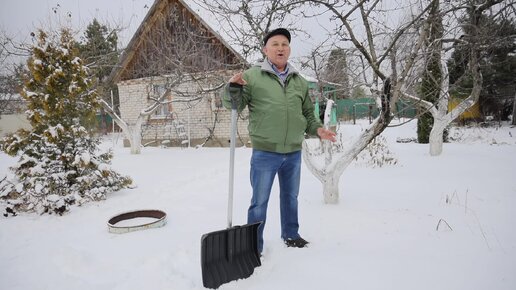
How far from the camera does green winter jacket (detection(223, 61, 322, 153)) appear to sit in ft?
7.94

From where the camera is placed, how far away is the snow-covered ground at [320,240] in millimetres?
2281

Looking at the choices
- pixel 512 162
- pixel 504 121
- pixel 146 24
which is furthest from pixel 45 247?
pixel 504 121

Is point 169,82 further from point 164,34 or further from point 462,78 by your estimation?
point 462,78

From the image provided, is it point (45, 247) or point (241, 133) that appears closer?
point (45, 247)

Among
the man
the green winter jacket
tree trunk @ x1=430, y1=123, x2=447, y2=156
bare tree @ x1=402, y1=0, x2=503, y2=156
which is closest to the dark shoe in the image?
the man

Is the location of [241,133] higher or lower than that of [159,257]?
higher

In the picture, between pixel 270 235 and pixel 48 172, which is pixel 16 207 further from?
pixel 270 235

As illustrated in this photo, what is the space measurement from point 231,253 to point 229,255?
0.07 ft

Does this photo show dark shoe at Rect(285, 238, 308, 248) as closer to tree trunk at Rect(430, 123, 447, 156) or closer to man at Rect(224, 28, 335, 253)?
man at Rect(224, 28, 335, 253)

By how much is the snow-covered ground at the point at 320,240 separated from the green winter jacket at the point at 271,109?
1.01m

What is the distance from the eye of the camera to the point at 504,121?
596 inches

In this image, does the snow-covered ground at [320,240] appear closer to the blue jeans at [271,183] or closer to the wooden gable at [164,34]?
the blue jeans at [271,183]

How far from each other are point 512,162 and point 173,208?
6586 mm

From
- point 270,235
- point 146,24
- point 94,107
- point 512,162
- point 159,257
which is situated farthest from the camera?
Answer: point 146,24
